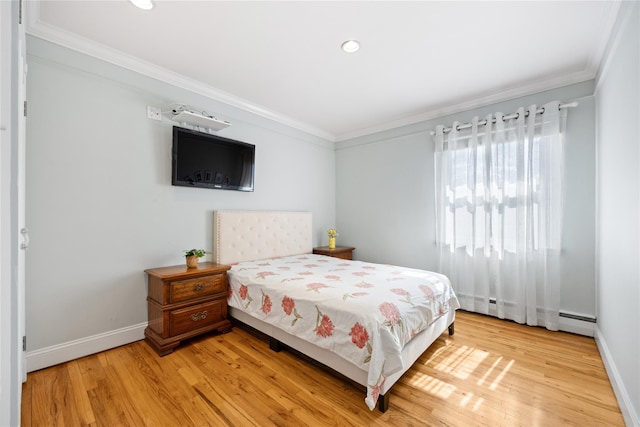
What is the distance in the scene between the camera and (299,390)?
1.83 m

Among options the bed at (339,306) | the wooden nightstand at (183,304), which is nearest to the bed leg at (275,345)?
the bed at (339,306)

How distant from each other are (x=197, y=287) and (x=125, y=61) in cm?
219

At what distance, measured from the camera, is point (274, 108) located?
144 inches

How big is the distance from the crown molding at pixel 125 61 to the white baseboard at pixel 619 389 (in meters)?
4.12

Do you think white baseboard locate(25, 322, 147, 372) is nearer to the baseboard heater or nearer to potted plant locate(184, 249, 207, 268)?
potted plant locate(184, 249, 207, 268)

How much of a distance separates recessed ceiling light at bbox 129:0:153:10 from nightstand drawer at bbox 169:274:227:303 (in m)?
2.13

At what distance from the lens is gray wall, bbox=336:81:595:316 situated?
2.69 metres

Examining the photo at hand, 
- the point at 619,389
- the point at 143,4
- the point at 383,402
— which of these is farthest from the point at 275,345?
the point at 143,4

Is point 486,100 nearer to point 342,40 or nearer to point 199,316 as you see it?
point 342,40

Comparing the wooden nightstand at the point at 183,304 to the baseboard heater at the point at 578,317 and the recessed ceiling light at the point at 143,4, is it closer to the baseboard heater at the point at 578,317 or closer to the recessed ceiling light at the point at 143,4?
the recessed ceiling light at the point at 143,4

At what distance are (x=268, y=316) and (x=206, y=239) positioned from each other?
1.28 meters

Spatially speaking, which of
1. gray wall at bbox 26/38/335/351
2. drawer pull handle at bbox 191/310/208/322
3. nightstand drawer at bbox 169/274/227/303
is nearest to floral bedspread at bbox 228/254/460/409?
nightstand drawer at bbox 169/274/227/303

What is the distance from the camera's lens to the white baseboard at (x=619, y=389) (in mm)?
1473
